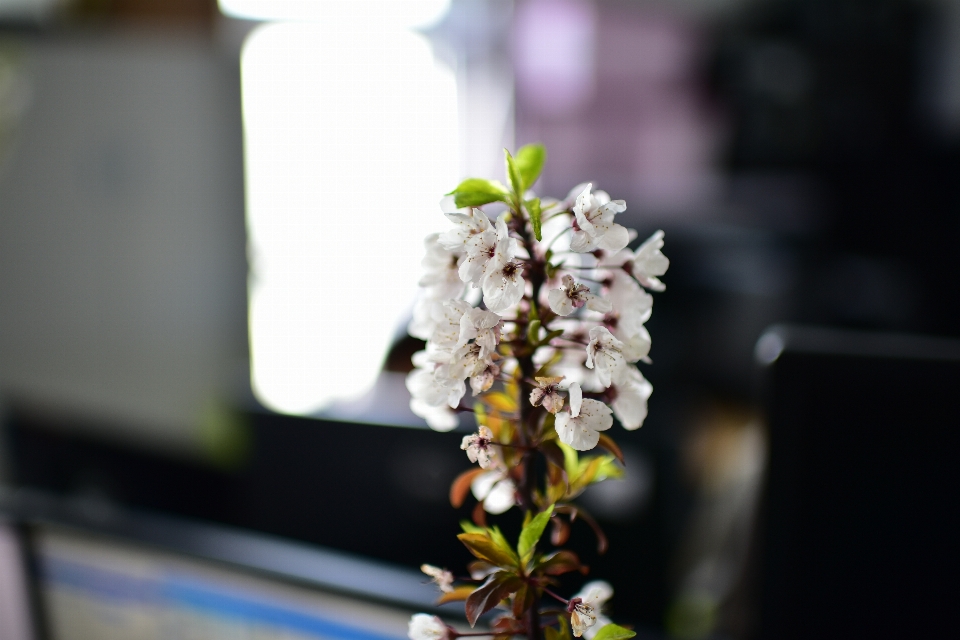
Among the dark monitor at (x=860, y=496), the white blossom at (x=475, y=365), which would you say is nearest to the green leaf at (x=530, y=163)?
the white blossom at (x=475, y=365)

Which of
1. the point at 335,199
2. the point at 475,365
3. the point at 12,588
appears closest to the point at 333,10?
the point at 335,199

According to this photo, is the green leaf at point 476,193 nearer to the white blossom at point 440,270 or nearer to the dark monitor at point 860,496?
the white blossom at point 440,270

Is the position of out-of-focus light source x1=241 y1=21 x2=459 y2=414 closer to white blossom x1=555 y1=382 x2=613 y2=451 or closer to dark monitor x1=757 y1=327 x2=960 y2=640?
dark monitor x1=757 y1=327 x2=960 y2=640

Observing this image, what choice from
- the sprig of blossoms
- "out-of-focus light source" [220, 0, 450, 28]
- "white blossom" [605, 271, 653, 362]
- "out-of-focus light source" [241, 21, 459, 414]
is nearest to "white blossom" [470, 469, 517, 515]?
the sprig of blossoms

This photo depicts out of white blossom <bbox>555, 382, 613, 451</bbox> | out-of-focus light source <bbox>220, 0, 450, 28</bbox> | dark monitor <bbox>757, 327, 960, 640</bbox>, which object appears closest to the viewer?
white blossom <bbox>555, 382, 613, 451</bbox>

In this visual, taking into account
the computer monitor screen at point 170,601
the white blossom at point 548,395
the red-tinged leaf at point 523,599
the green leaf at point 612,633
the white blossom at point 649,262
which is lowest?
the green leaf at point 612,633

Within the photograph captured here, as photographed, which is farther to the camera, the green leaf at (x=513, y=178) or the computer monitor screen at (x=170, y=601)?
the computer monitor screen at (x=170, y=601)
